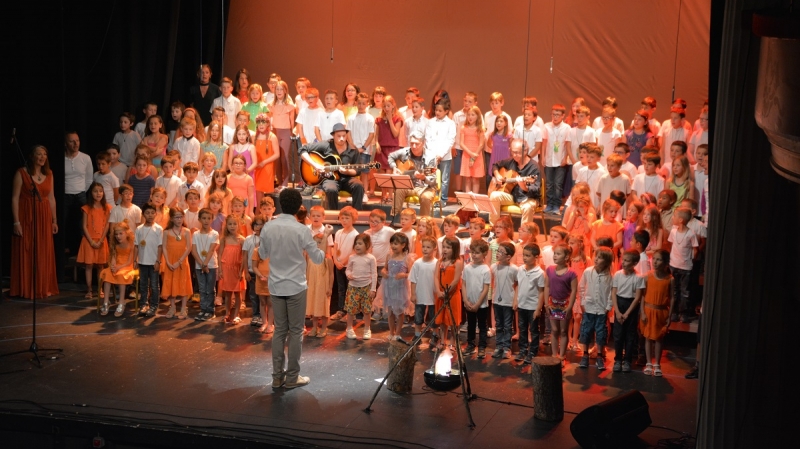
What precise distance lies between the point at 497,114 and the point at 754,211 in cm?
758

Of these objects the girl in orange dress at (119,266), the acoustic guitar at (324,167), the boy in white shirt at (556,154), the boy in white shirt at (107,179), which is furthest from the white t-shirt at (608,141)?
the boy in white shirt at (107,179)

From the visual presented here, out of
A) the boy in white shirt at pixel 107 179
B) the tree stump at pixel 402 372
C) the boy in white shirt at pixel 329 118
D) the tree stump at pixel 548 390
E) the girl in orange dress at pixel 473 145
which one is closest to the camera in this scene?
the tree stump at pixel 548 390

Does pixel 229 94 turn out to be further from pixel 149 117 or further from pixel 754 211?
pixel 754 211

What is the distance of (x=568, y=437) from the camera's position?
6.73 m

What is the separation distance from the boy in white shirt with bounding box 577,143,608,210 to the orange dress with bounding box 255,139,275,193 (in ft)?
12.8

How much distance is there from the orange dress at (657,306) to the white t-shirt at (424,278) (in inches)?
78.0

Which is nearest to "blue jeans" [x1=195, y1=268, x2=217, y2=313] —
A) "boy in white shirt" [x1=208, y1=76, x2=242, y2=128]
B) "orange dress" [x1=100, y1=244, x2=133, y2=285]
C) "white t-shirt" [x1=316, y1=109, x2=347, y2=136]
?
"orange dress" [x1=100, y1=244, x2=133, y2=285]

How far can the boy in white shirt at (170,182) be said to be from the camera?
35.2ft

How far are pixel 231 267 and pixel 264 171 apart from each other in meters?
2.70

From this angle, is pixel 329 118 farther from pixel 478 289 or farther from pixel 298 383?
pixel 298 383

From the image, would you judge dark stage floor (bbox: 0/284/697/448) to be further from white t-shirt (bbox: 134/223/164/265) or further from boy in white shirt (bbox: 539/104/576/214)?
boy in white shirt (bbox: 539/104/576/214)

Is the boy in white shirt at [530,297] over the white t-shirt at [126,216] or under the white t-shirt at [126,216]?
under

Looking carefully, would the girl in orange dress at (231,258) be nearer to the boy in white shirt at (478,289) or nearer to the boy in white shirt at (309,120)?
the boy in white shirt at (478,289)

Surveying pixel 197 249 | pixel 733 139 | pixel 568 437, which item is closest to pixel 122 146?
pixel 197 249
